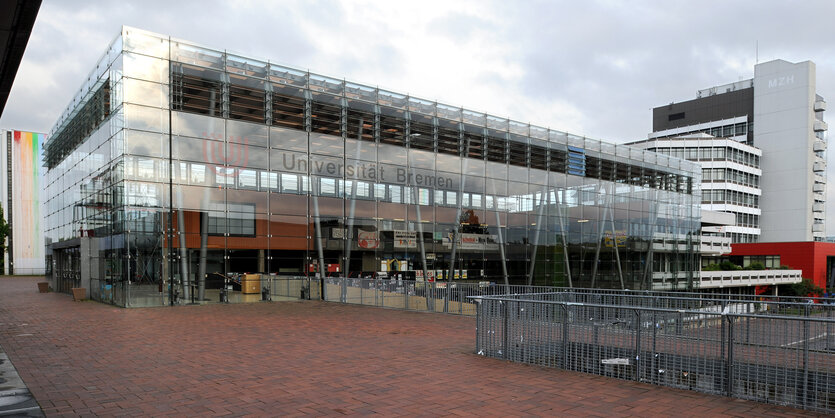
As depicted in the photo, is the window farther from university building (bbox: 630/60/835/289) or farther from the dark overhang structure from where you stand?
university building (bbox: 630/60/835/289)

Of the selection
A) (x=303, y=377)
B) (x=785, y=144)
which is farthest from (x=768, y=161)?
(x=303, y=377)

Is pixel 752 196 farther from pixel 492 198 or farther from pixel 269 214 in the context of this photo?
pixel 269 214

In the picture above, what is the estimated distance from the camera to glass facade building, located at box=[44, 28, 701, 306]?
A: 21.0 m

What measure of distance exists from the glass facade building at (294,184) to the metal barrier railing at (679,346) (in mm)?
15734

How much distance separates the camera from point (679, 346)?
777 centimetres

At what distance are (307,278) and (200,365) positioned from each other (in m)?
15.3

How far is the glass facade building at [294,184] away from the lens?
2098 cm

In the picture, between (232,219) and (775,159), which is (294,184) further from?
(775,159)

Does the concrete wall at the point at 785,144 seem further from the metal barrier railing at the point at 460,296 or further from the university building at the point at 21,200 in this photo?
the university building at the point at 21,200

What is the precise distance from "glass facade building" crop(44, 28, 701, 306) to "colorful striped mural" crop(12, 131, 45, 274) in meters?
28.1

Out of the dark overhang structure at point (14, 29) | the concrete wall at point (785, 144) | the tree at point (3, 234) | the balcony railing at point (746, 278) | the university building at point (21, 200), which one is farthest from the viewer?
the concrete wall at point (785, 144)

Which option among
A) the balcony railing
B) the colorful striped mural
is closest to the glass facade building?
the balcony railing

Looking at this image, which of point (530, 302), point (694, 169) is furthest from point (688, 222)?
point (530, 302)

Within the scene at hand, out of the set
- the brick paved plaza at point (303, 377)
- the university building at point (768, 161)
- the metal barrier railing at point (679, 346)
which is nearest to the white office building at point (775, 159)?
the university building at point (768, 161)
